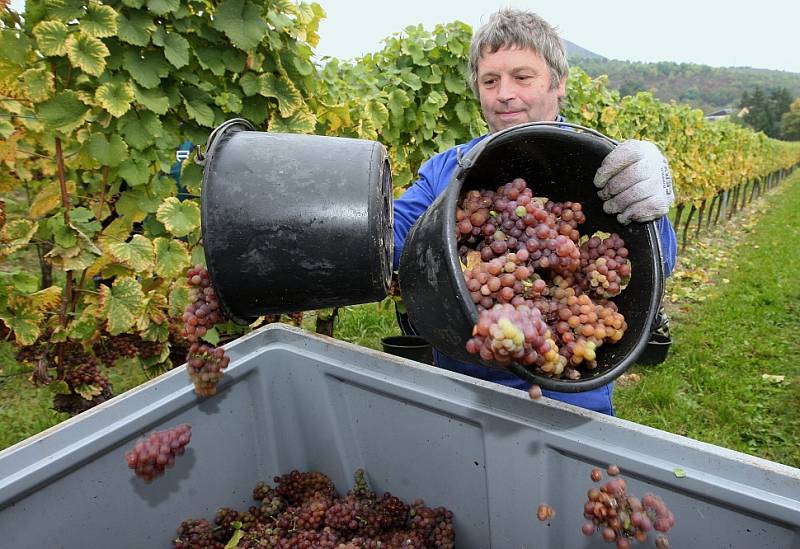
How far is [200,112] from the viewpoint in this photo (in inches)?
79.5

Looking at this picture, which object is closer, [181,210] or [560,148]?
[560,148]

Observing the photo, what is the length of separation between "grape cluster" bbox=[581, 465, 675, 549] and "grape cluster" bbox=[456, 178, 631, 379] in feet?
0.75

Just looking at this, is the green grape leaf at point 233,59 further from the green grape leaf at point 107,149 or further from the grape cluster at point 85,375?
the grape cluster at point 85,375

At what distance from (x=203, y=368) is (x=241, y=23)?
4.40ft

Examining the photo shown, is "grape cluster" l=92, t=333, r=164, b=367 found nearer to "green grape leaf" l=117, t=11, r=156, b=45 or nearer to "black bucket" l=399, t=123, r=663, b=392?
"green grape leaf" l=117, t=11, r=156, b=45

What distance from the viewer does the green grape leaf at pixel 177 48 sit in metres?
1.88

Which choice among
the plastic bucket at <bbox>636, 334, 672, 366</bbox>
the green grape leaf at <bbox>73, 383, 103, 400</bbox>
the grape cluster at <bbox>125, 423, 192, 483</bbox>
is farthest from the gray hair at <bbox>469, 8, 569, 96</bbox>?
the plastic bucket at <bbox>636, 334, 672, 366</bbox>

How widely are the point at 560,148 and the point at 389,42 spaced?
2.68 m

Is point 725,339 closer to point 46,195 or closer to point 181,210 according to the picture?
point 181,210

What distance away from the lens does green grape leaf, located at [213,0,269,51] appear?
1940 millimetres

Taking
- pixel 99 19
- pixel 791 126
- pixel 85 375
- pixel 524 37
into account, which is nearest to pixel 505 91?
pixel 524 37

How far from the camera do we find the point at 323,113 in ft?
8.34

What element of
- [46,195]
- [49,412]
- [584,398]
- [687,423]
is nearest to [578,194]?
[584,398]

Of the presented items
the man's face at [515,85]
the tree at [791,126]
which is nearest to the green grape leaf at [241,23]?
the man's face at [515,85]
